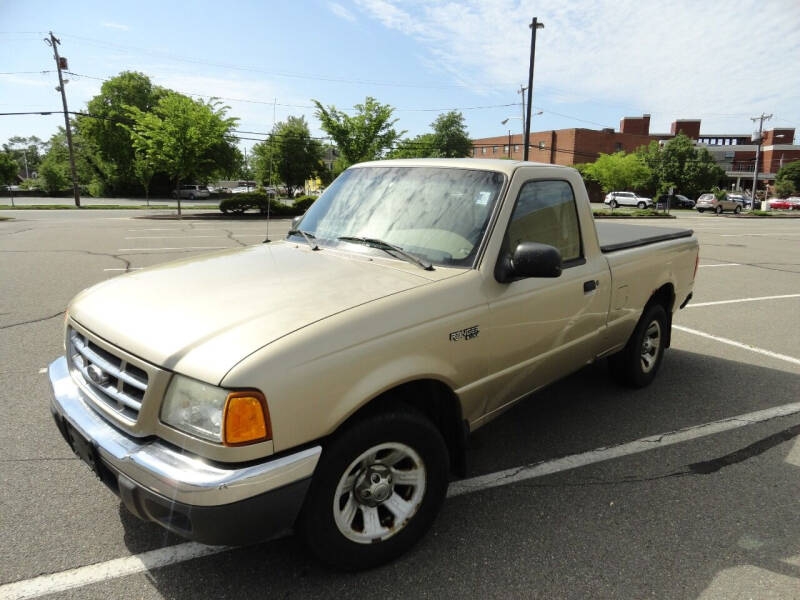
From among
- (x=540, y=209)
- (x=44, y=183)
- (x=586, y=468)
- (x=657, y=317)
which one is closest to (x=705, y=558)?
(x=586, y=468)

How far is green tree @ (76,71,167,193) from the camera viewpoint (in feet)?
179

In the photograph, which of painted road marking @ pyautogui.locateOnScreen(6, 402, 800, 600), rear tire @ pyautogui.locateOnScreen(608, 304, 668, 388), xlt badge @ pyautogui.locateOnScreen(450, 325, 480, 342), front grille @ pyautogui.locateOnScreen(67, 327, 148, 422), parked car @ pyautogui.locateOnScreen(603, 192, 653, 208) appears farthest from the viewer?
parked car @ pyautogui.locateOnScreen(603, 192, 653, 208)

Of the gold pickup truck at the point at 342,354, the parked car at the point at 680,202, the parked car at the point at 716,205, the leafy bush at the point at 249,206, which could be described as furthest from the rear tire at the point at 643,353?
the parked car at the point at 680,202

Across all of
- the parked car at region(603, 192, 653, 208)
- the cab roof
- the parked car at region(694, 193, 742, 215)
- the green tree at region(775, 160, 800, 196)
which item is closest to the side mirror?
the cab roof

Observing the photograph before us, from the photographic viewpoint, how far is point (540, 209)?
127 inches

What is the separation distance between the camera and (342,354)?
2.03 m

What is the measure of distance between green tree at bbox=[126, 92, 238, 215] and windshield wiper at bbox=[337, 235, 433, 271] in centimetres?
2501

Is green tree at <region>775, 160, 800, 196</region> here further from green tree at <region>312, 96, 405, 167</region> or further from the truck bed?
the truck bed

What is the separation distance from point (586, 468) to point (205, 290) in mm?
2496

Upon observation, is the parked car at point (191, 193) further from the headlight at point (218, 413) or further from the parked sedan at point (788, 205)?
the parked sedan at point (788, 205)

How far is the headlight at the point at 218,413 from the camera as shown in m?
1.83

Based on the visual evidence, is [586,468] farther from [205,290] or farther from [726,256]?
[726,256]

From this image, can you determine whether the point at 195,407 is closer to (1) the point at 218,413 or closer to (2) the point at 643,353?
(1) the point at 218,413

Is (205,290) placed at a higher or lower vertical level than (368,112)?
lower
